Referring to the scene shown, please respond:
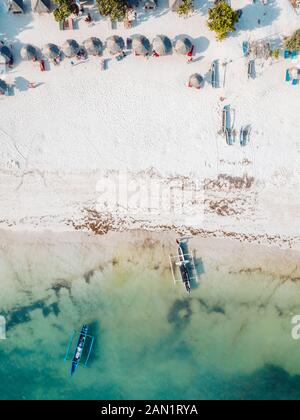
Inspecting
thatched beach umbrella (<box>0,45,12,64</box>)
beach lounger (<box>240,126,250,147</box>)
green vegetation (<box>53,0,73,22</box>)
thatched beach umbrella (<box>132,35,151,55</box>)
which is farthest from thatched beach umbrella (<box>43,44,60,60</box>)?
beach lounger (<box>240,126,250,147</box>)

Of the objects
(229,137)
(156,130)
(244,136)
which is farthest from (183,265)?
(244,136)

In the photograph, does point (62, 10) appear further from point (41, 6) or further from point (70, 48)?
point (70, 48)

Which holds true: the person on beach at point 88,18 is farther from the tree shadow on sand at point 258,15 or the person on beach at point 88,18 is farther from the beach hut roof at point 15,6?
the tree shadow on sand at point 258,15

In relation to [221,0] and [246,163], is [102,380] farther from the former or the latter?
[221,0]

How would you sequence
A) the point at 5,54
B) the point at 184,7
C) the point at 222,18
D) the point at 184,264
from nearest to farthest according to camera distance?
the point at 222,18 → the point at 184,7 → the point at 5,54 → the point at 184,264

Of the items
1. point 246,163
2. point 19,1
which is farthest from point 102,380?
point 19,1
